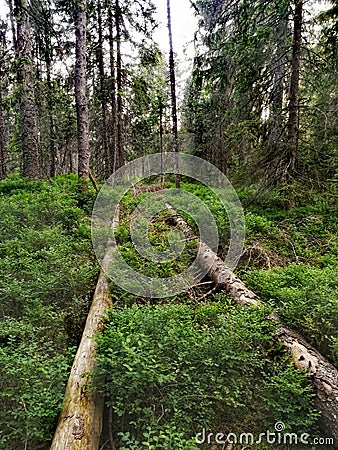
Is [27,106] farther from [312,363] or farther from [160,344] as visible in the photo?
[312,363]

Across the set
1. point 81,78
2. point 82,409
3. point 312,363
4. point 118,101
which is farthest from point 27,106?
point 312,363

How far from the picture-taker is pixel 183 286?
5207 millimetres

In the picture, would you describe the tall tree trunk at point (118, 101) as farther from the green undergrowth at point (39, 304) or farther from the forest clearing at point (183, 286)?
the green undergrowth at point (39, 304)

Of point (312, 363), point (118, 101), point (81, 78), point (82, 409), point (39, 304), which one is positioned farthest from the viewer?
point (118, 101)

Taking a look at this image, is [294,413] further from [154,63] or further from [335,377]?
[154,63]

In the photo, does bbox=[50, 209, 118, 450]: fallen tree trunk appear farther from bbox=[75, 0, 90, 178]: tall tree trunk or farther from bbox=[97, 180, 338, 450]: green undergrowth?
bbox=[75, 0, 90, 178]: tall tree trunk

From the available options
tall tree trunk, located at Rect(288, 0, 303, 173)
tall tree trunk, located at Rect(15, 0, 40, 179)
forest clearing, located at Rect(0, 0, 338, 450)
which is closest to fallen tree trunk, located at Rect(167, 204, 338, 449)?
forest clearing, located at Rect(0, 0, 338, 450)

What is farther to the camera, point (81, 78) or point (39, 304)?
point (81, 78)

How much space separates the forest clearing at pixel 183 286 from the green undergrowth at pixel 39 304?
2cm

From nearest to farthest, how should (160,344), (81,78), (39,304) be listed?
(160,344) < (39,304) < (81,78)

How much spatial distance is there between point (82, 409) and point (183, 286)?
2707 millimetres

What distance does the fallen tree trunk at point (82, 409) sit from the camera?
2.48 meters

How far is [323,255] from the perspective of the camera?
6.28 m

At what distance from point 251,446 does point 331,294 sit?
6.70 feet
